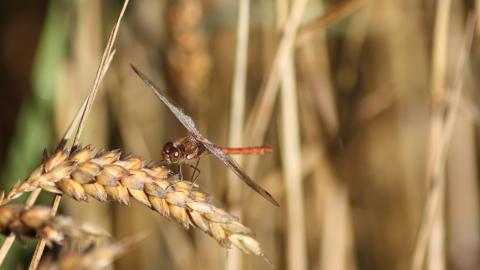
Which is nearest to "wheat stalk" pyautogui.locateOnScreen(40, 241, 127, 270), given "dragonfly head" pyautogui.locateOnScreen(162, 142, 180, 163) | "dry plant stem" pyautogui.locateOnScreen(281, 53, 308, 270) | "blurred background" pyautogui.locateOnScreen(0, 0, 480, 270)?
"dragonfly head" pyautogui.locateOnScreen(162, 142, 180, 163)

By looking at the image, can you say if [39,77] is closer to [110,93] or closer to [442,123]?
[110,93]

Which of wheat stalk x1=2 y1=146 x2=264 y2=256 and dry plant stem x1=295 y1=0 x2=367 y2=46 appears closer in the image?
wheat stalk x1=2 y1=146 x2=264 y2=256

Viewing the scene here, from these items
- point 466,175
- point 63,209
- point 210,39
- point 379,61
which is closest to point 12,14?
point 210,39

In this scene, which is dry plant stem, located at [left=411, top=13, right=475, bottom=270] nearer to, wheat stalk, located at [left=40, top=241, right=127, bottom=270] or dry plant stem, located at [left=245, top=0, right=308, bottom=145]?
dry plant stem, located at [left=245, top=0, right=308, bottom=145]

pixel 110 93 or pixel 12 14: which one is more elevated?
pixel 12 14

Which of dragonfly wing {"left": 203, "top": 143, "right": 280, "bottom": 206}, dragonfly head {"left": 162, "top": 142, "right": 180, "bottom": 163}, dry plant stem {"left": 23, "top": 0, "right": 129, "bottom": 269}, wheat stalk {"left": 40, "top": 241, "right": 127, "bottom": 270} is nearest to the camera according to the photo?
wheat stalk {"left": 40, "top": 241, "right": 127, "bottom": 270}

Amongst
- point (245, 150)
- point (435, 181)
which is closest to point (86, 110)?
point (245, 150)
